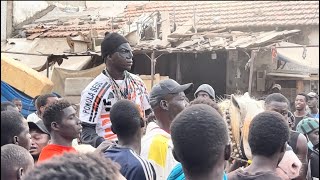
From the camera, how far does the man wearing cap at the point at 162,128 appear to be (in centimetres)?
347

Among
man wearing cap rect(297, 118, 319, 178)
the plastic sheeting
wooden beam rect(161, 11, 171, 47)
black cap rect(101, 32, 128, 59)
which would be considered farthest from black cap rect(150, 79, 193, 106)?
wooden beam rect(161, 11, 171, 47)

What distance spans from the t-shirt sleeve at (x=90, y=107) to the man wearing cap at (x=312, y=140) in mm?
2012

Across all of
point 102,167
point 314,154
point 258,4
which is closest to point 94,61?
point 258,4

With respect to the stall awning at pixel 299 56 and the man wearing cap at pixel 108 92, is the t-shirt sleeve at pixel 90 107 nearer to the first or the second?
the man wearing cap at pixel 108 92

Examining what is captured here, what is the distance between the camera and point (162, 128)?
3777 millimetres

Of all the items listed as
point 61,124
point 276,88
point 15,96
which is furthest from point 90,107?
point 276,88

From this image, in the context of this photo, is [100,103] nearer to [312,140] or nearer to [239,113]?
[239,113]

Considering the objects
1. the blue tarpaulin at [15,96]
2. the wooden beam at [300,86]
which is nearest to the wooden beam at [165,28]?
the wooden beam at [300,86]

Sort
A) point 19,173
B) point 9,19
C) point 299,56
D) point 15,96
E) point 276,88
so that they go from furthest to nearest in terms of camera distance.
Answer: point 9,19 → point 299,56 → point 276,88 → point 15,96 → point 19,173

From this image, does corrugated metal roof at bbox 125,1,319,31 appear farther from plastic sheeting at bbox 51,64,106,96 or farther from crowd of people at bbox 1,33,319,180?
crowd of people at bbox 1,33,319,180

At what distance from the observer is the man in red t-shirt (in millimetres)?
3744

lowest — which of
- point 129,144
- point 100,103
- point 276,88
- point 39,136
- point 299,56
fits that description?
point 276,88

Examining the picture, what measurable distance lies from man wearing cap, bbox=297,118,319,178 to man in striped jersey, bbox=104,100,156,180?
200cm

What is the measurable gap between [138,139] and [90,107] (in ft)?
2.46
